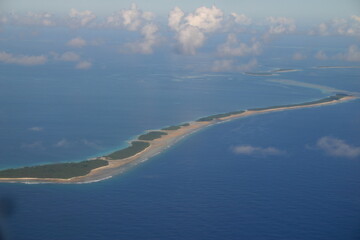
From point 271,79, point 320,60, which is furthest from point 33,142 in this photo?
point 320,60

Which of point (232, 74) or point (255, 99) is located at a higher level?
point (232, 74)

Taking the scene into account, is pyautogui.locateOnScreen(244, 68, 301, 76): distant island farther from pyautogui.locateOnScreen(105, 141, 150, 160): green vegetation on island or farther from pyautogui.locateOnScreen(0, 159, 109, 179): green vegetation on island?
pyautogui.locateOnScreen(0, 159, 109, 179): green vegetation on island

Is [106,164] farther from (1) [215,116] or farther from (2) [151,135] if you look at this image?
(1) [215,116]

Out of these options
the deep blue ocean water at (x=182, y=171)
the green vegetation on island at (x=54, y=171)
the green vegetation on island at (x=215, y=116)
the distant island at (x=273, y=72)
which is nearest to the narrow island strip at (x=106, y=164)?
the green vegetation on island at (x=54, y=171)

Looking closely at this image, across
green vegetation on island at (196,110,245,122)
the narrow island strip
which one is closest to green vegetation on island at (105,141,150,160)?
the narrow island strip

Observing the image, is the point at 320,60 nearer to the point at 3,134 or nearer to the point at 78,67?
the point at 78,67
